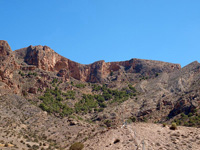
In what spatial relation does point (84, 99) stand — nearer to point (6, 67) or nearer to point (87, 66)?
point (6, 67)

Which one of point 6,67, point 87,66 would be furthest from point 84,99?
point 87,66

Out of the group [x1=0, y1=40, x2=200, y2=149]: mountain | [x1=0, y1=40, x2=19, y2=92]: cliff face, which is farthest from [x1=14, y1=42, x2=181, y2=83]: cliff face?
[x1=0, y1=40, x2=19, y2=92]: cliff face

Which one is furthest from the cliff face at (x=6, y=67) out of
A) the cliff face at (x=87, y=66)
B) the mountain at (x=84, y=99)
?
the cliff face at (x=87, y=66)

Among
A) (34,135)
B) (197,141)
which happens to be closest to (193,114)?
(197,141)

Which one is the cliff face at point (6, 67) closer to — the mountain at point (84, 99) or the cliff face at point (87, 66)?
the mountain at point (84, 99)

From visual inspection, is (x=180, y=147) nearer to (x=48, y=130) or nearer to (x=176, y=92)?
(x=48, y=130)

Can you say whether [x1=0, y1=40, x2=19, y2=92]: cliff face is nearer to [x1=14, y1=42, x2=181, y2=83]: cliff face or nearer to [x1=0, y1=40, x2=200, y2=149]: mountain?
[x1=0, y1=40, x2=200, y2=149]: mountain

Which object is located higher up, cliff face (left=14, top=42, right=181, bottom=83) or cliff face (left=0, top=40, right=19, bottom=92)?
cliff face (left=14, top=42, right=181, bottom=83)

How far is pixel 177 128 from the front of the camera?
3064 centimetres

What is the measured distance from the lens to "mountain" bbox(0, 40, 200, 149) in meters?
46.5

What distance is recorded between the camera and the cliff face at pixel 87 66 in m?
104

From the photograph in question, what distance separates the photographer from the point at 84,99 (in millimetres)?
92000

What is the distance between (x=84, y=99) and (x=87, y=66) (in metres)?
35.4

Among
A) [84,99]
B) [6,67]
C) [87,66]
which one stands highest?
[87,66]
